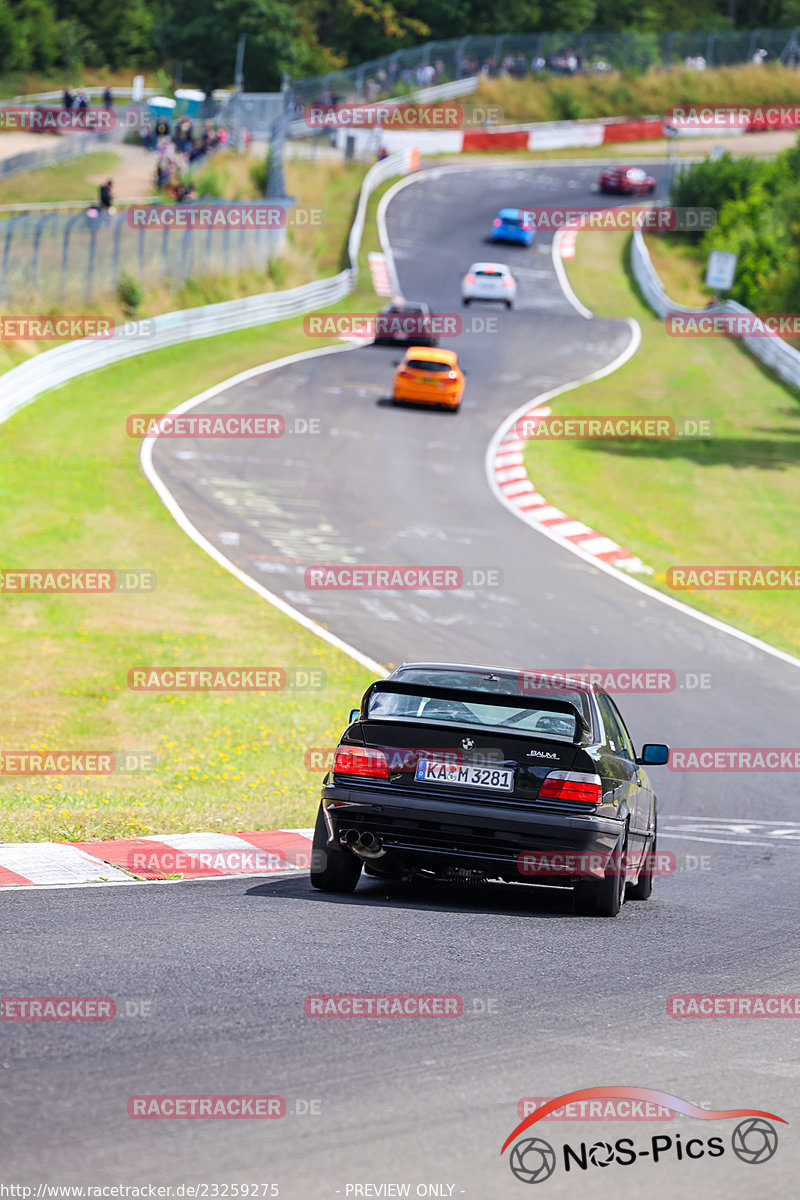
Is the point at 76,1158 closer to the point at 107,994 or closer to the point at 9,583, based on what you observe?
the point at 107,994

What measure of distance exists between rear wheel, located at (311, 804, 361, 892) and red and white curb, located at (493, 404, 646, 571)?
16.2 m

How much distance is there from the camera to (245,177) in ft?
196

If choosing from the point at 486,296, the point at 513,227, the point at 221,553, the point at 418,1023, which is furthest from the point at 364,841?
the point at 513,227

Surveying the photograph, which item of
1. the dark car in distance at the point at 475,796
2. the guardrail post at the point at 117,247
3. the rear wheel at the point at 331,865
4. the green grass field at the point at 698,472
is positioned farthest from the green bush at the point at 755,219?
the rear wheel at the point at 331,865

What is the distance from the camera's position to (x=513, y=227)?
62.2 metres

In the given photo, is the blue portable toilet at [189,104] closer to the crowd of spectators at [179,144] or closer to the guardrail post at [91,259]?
the crowd of spectators at [179,144]

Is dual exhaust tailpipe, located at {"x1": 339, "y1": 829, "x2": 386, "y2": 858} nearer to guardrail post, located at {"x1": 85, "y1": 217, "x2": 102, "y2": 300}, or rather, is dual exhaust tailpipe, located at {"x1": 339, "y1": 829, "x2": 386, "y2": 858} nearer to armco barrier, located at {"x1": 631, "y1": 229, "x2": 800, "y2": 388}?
guardrail post, located at {"x1": 85, "y1": 217, "x2": 102, "y2": 300}

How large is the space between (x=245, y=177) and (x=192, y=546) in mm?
40187

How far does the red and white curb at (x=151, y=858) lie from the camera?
28.9ft

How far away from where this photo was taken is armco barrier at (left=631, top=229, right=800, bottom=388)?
43688mm

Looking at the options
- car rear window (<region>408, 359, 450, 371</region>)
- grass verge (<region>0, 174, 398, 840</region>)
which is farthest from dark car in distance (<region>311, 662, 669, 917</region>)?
car rear window (<region>408, 359, 450, 371</region>)

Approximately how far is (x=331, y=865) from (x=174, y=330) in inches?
1348

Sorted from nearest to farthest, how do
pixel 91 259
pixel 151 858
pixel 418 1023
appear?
pixel 418 1023 → pixel 151 858 → pixel 91 259

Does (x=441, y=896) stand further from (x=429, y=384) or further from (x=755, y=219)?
(x=755, y=219)
